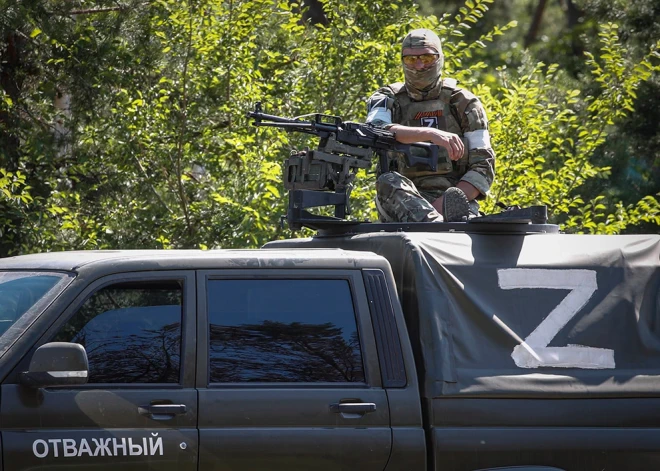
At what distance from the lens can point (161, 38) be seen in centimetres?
912

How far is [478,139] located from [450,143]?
0.44 meters

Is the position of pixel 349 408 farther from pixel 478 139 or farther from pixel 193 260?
pixel 478 139

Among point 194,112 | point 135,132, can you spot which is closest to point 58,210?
point 135,132

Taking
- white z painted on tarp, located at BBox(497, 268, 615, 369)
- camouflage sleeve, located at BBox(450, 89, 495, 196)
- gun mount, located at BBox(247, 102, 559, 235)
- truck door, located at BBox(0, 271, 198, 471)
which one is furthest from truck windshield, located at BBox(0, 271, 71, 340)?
camouflage sleeve, located at BBox(450, 89, 495, 196)

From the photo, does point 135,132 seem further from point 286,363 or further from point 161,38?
point 286,363

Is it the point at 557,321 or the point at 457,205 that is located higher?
the point at 457,205

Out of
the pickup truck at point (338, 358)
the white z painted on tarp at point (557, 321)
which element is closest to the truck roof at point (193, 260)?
the pickup truck at point (338, 358)

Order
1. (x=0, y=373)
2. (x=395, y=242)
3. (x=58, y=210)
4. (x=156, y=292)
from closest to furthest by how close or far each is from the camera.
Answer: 1. (x=0, y=373)
2. (x=156, y=292)
3. (x=395, y=242)
4. (x=58, y=210)

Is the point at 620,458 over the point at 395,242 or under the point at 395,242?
under

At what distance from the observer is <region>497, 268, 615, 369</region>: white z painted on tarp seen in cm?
434

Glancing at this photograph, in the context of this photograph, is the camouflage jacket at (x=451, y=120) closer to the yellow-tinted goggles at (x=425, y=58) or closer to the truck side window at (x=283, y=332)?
the yellow-tinted goggles at (x=425, y=58)

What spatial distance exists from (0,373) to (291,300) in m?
1.17

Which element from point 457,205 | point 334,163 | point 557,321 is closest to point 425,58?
point 334,163

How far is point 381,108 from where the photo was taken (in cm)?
610
